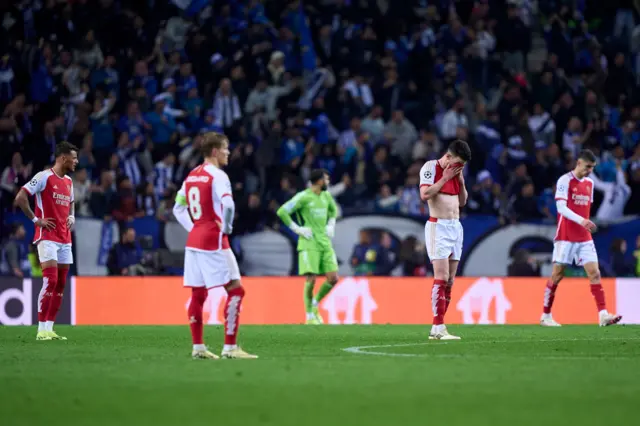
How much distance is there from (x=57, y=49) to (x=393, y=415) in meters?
21.7

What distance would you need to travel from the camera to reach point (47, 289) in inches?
604

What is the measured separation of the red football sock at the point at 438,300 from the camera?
14.5m

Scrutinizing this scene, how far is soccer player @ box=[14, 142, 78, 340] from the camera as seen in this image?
15.2 m

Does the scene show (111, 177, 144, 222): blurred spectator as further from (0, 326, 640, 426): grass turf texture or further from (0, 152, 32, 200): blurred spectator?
(0, 326, 640, 426): grass turf texture

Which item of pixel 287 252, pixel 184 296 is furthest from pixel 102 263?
pixel 287 252

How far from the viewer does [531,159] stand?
85.4 feet

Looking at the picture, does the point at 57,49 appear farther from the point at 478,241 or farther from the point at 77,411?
the point at 77,411

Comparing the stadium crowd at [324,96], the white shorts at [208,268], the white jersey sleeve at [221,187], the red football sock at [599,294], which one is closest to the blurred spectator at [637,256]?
the stadium crowd at [324,96]

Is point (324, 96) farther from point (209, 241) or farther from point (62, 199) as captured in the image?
point (209, 241)

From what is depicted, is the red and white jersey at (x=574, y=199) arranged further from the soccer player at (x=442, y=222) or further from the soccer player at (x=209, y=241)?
the soccer player at (x=209, y=241)

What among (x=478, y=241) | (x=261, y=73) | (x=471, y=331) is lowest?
(x=471, y=331)

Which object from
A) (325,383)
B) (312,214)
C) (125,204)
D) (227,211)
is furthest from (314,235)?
(325,383)

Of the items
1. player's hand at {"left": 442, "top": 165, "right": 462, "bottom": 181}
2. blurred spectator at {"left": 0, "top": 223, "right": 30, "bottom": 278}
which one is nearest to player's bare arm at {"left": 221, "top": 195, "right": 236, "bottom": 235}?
player's hand at {"left": 442, "top": 165, "right": 462, "bottom": 181}

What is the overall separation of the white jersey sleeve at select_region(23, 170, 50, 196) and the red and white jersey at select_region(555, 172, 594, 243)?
7.90 m
